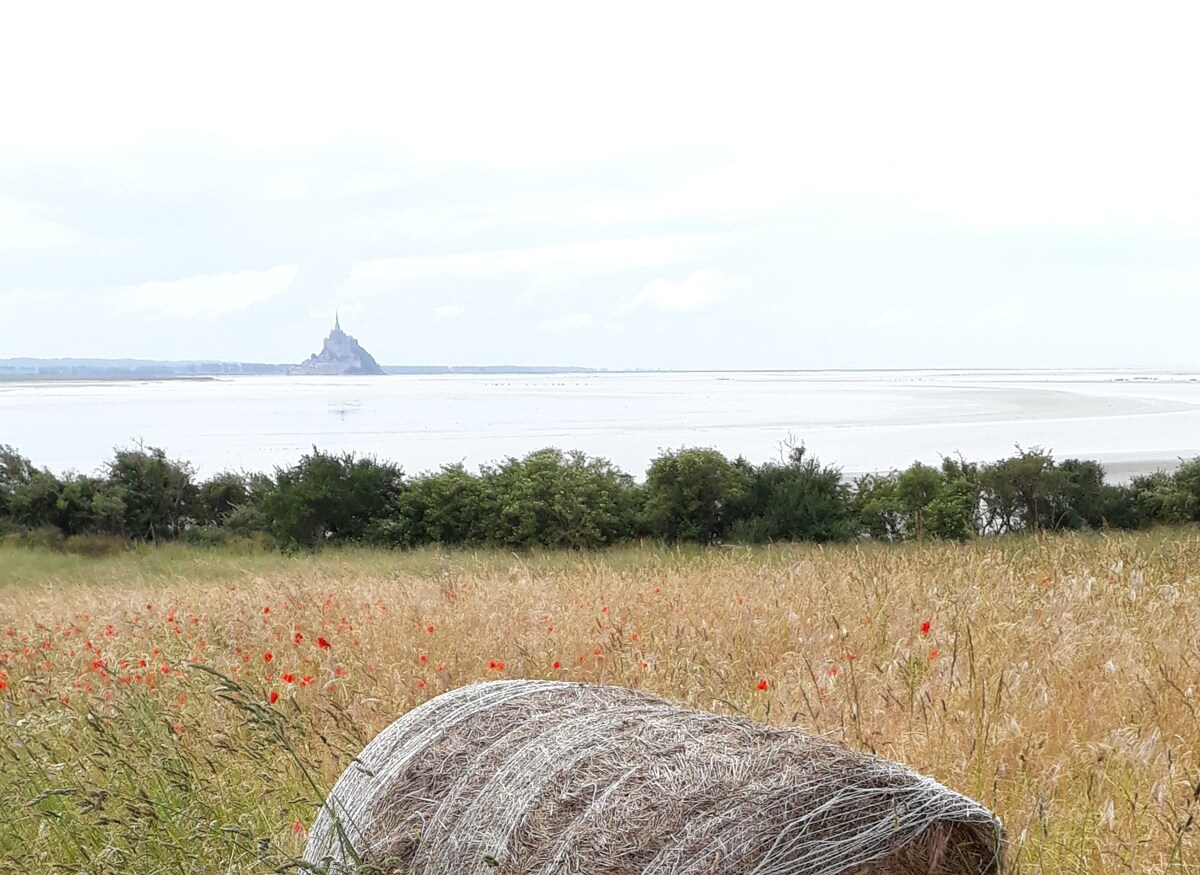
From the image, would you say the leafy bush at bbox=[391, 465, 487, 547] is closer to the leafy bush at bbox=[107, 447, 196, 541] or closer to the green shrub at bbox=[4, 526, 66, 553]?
the leafy bush at bbox=[107, 447, 196, 541]

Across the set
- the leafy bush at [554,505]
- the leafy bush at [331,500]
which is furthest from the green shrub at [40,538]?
the leafy bush at [554,505]

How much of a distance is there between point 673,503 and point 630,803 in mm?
12747

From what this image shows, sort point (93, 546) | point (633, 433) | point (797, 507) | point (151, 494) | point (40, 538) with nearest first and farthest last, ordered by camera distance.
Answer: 1. point (797, 507)
2. point (93, 546)
3. point (40, 538)
4. point (151, 494)
5. point (633, 433)

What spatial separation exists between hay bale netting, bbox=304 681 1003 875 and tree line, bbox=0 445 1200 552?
1095 cm

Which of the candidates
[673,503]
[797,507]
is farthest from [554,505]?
[797,507]

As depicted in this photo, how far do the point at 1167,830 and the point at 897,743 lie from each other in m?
0.86

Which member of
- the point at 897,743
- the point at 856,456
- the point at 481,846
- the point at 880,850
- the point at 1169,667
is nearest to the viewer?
the point at 880,850

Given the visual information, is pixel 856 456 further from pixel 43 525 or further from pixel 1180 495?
pixel 43 525

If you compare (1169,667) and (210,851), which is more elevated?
(1169,667)

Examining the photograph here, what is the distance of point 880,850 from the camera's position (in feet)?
7.20

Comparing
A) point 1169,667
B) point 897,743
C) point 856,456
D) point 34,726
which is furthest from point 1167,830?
point 856,456

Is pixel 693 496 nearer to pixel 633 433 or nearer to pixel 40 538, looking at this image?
pixel 40 538

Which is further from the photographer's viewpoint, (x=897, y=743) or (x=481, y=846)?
(x=897, y=743)

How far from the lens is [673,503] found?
15039 mm
